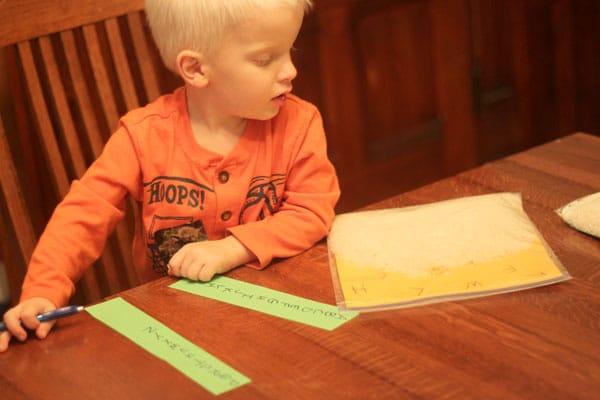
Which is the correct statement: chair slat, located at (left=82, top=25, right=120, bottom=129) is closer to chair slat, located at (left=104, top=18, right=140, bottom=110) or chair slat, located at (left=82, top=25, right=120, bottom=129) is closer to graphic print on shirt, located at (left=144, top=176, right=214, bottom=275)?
chair slat, located at (left=104, top=18, right=140, bottom=110)

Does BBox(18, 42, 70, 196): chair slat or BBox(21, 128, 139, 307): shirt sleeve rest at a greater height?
BBox(18, 42, 70, 196): chair slat

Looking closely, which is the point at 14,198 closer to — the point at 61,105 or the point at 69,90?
the point at 61,105

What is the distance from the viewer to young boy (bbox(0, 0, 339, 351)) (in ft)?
3.60

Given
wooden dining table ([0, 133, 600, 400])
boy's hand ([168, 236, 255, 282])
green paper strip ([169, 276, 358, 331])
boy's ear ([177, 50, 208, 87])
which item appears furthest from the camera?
boy's ear ([177, 50, 208, 87])

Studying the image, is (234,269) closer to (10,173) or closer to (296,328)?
(296,328)

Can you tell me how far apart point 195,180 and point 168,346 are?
36cm

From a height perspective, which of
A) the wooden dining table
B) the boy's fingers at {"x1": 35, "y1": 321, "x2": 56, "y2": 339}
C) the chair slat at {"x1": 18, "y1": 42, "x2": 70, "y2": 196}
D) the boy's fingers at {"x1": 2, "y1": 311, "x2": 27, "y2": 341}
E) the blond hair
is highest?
the blond hair

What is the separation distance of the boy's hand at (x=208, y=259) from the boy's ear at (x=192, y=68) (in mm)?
244

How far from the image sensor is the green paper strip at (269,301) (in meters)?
0.94

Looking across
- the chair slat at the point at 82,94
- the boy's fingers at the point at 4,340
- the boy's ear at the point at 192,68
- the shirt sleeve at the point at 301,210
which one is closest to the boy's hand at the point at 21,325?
the boy's fingers at the point at 4,340

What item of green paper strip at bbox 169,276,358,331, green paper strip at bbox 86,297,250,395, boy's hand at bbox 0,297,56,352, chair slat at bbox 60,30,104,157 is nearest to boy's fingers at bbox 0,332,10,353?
boy's hand at bbox 0,297,56,352

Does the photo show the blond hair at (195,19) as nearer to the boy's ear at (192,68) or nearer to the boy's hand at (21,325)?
the boy's ear at (192,68)

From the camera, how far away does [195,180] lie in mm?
1223

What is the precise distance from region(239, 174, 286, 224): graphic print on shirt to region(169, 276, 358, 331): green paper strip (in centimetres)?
19
